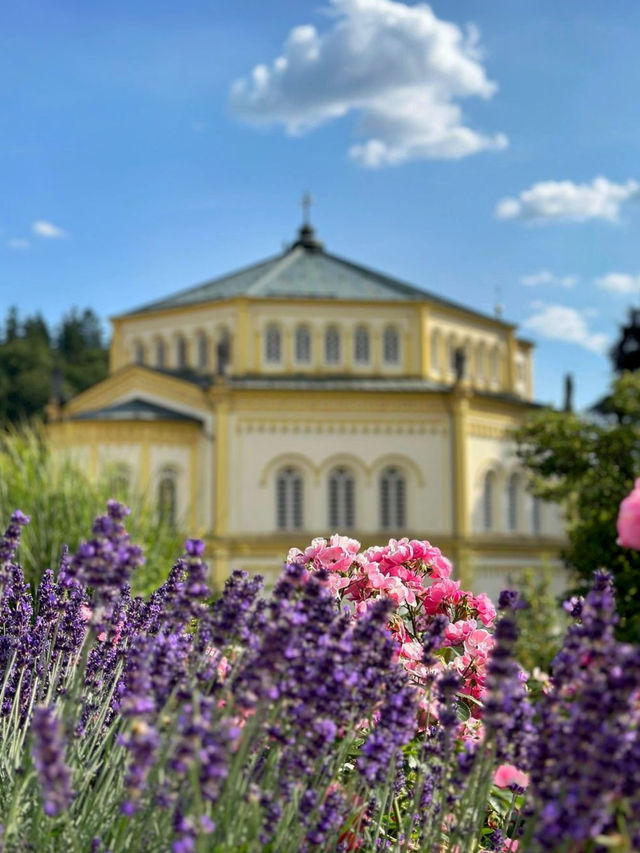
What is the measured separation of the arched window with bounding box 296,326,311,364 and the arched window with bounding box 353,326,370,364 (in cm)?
181

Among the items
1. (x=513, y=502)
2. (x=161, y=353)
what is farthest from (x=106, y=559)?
(x=161, y=353)

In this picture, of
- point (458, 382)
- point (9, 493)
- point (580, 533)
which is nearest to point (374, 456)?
point (458, 382)

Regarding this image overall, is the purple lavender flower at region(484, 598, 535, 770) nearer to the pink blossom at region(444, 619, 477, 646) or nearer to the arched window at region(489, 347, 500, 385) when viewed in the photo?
the pink blossom at region(444, 619, 477, 646)

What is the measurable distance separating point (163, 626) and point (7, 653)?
860 mm

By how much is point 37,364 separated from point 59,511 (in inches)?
3005

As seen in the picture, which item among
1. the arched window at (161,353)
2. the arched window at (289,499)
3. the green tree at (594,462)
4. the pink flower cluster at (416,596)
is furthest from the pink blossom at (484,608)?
the arched window at (161,353)

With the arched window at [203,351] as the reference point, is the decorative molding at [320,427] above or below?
below

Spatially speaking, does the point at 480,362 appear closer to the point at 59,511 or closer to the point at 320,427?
the point at 320,427

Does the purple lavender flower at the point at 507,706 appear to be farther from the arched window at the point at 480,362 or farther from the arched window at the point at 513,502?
the arched window at the point at 480,362

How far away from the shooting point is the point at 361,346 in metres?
44.8

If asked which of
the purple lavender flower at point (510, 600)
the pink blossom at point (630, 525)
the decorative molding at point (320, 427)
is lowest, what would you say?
the purple lavender flower at point (510, 600)

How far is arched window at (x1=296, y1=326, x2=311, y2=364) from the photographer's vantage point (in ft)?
145

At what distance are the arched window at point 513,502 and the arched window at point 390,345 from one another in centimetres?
655

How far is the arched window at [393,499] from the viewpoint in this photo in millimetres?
42125
